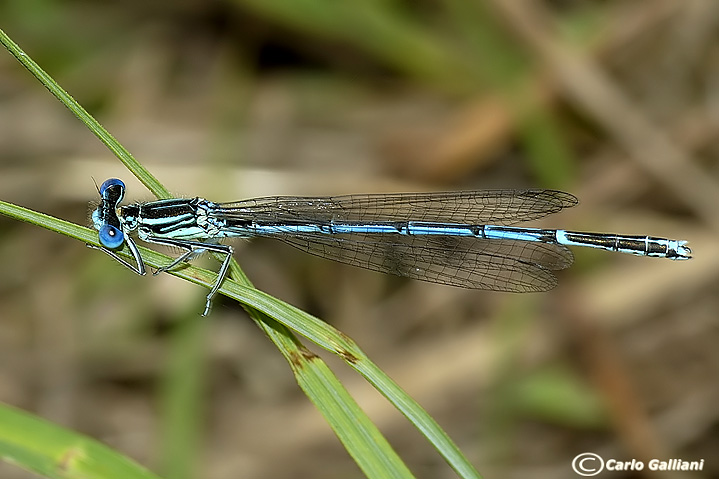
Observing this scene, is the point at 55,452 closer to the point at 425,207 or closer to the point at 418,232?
the point at 418,232

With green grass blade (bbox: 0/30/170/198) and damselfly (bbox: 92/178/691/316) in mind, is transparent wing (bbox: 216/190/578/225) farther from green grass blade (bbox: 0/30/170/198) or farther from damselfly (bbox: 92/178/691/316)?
green grass blade (bbox: 0/30/170/198)

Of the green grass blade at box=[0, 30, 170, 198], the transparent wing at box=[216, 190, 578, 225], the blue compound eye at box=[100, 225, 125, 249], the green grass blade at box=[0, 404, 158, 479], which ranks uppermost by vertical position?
the transparent wing at box=[216, 190, 578, 225]

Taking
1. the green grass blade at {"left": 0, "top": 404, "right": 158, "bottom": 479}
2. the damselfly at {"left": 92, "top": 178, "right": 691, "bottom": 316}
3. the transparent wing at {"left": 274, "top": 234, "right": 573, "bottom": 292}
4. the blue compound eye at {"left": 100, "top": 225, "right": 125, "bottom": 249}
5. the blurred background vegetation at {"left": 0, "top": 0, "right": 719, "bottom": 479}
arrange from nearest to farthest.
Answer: the green grass blade at {"left": 0, "top": 404, "right": 158, "bottom": 479}, the blue compound eye at {"left": 100, "top": 225, "right": 125, "bottom": 249}, the damselfly at {"left": 92, "top": 178, "right": 691, "bottom": 316}, the transparent wing at {"left": 274, "top": 234, "right": 573, "bottom": 292}, the blurred background vegetation at {"left": 0, "top": 0, "right": 719, "bottom": 479}

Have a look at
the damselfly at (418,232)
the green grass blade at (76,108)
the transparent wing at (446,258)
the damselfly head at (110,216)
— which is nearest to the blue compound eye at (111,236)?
the damselfly head at (110,216)

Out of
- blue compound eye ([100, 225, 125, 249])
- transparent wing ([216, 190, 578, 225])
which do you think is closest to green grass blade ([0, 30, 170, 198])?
blue compound eye ([100, 225, 125, 249])

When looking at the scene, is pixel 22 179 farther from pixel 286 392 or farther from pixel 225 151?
pixel 286 392

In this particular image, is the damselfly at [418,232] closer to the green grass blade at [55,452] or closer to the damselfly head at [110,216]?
the damselfly head at [110,216]
